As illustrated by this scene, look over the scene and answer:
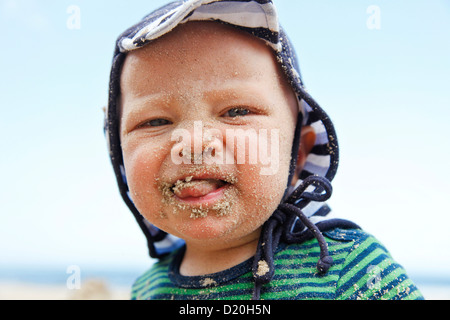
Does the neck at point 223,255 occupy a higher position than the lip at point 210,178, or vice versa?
the lip at point 210,178

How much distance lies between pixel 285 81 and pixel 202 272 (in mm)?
→ 784

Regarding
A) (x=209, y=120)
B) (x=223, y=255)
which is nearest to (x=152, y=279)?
(x=223, y=255)

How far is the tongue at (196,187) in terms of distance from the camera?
122 centimetres

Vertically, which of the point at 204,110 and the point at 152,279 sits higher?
the point at 204,110

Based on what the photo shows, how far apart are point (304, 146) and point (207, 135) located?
607mm

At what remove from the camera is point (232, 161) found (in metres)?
1.23

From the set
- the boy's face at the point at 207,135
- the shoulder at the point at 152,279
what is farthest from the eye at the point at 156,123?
the shoulder at the point at 152,279

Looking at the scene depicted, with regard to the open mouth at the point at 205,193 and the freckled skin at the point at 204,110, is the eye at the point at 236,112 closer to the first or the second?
the freckled skin at the point at 204,110

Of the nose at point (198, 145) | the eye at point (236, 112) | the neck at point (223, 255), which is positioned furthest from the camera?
the neck at point (223, 255)

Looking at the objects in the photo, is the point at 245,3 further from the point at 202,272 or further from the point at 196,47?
the point at 202,272

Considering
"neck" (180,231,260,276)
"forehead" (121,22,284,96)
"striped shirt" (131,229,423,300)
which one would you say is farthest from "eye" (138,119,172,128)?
"striped shirt" (131,229,423,300)

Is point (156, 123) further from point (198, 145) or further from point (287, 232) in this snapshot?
point (287, 232)
